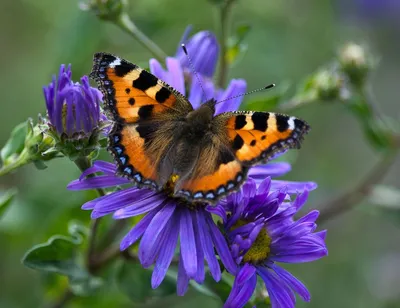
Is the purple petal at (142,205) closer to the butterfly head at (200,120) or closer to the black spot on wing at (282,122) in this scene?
the butterfly head at (200,120)

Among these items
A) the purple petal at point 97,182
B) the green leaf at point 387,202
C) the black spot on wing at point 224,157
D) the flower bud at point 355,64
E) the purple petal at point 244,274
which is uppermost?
the purple petal at point 97,182

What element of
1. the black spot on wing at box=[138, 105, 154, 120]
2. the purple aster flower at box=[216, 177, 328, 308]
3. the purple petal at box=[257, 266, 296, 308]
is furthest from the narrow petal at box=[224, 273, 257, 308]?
the black spot on wing at box=[138, 105, 154, 120]

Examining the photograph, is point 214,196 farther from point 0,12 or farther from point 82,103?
point 0,12

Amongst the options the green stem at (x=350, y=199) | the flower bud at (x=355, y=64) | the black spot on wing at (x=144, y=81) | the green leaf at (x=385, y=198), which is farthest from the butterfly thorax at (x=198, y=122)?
the green leaf at (x=385, y=198)

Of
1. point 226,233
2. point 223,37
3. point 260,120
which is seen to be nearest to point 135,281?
point 226,233

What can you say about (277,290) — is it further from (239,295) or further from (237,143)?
(237,143)

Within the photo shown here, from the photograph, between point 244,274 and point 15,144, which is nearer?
point 244,274

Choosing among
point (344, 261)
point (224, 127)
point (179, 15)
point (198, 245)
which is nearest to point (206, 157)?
point (224, 127)
